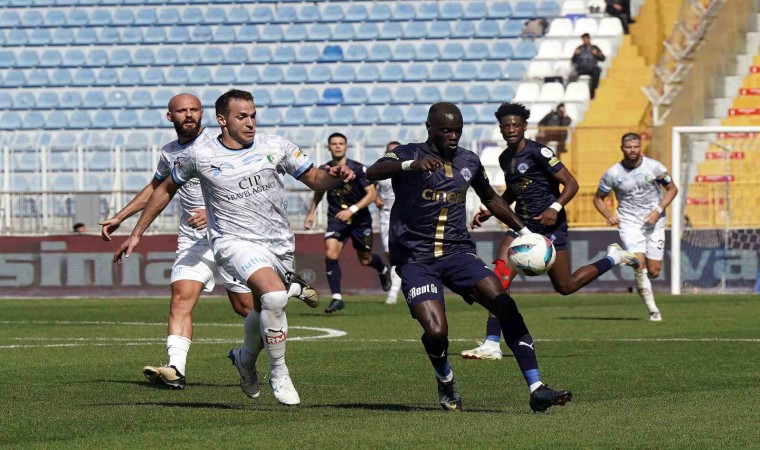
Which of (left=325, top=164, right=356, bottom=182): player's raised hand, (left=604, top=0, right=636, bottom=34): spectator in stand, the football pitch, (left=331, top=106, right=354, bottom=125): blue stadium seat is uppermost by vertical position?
(left=604, top=0, right=636, bottom=34): spectator in stand

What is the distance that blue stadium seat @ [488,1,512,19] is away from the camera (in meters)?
34.3

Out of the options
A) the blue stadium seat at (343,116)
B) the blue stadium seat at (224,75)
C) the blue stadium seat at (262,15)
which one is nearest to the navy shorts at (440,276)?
the blue stadium seat at (343,116)

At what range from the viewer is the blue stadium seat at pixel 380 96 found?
3288 cm

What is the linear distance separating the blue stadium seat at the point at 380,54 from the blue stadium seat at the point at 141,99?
17.4 ft

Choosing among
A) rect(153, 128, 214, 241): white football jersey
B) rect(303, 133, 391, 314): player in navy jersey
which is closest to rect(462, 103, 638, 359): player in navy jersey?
rect(153, 128, 214, 241): white football jersey

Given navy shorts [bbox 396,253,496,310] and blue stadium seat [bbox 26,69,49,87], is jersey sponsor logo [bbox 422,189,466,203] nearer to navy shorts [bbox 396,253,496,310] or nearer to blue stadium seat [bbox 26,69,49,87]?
navy shorts [bbox 396,253,496,310]

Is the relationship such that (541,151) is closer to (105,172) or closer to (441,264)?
(441,264)

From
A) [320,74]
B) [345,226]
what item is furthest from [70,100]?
[345,226]

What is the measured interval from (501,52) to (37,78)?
1136cm

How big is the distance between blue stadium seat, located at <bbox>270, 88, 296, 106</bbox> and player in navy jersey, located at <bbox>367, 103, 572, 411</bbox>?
24.4m

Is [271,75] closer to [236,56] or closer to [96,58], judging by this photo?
[236,56]

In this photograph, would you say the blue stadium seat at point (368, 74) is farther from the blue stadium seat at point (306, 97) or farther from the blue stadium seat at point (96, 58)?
the blue stadium seat at point (96, 58)

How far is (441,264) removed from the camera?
8922 millimetres

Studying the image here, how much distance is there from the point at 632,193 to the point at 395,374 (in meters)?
8.81
